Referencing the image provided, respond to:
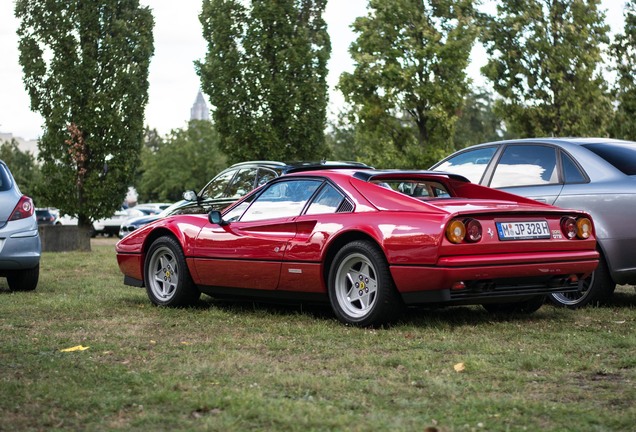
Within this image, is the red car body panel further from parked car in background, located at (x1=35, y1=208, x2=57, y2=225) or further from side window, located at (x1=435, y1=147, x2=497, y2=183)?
parked car in background, located at (x1=35, y1=208, x2=57, y2=225)

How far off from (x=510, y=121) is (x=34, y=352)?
21398 mm

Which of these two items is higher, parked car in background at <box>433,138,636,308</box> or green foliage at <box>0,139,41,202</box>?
green foliage at <box>0,139,41,202</box>

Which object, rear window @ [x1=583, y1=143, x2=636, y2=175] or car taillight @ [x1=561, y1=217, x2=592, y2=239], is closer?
car taillight @ [x1=561, y1=217, x2=592, y2=239]

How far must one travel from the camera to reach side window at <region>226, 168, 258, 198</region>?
14.4 metres

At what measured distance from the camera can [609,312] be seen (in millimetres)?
8625

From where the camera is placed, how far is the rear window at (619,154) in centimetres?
872

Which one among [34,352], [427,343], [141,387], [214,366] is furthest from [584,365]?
[34,352]

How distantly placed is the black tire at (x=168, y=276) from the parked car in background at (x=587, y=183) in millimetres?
3045

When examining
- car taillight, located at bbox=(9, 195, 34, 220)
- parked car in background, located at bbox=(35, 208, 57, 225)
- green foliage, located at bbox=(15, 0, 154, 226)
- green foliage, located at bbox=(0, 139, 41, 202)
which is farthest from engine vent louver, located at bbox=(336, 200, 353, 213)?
green foliage, located at bbox=(0, 139, 41, 202)

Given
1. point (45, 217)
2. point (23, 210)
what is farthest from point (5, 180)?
point (45, 217)

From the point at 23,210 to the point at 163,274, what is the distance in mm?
2593

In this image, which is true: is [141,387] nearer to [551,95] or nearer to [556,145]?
[556,145]

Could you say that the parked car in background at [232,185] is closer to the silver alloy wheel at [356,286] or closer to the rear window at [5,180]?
the rear window at [5,180]

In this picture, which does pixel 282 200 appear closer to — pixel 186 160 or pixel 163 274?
pixel 163 274
